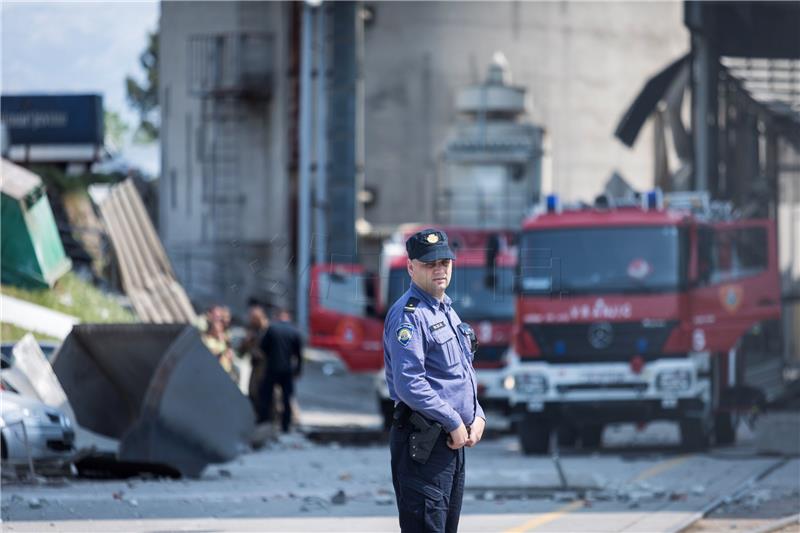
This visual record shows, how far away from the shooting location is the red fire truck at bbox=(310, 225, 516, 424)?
80.3 feet

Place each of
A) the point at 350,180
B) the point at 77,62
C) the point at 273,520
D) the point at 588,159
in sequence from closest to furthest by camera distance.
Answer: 1. the point at 273,520
2. the point at 77,62
3. the point at 350,180
4. the point at 588,159

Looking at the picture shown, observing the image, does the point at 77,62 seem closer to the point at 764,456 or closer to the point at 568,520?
the point at 764,456

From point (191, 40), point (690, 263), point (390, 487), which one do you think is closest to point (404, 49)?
point (191, 40)

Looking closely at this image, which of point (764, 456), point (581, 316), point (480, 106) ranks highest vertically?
point (480, 106)

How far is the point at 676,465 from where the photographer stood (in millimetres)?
17453

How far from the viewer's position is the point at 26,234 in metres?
23.2

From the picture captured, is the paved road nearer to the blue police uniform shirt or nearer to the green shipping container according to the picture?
the blue police uniform shirt

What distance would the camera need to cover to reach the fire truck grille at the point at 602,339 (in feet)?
63.3

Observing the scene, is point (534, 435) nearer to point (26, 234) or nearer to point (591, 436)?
point (591, 436)

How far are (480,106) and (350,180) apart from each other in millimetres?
5631

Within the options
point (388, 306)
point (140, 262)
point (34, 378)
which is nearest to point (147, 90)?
point (140, 262)

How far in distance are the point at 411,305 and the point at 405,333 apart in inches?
6.4

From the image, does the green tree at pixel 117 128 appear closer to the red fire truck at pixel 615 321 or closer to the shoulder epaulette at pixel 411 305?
the red fire truck at pixel 615 321

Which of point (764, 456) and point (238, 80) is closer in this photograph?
point (764, 456)
